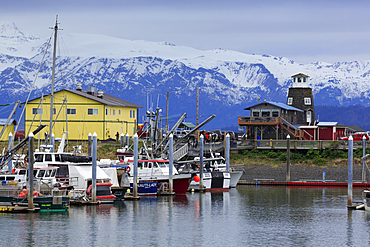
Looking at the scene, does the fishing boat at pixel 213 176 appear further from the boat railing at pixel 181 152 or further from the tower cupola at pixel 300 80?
the tower cupola at pixel 300 80

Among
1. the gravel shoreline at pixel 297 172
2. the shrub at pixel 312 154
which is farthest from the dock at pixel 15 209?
the shrub at pixel 312 154

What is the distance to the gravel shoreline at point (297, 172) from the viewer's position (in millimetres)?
71938

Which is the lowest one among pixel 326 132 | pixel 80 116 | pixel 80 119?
pixel 326 132

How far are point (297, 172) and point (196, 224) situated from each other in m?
34.2

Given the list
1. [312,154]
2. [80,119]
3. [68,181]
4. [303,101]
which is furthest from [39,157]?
[303,101]

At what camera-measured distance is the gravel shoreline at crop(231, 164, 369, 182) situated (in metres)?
71.9

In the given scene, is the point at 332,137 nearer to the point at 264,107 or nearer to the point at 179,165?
the point at 264,107

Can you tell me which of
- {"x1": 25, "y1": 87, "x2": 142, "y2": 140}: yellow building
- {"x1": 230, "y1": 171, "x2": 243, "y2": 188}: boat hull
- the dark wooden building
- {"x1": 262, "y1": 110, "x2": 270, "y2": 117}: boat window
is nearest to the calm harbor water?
{"x1": 230, "y1": 171, "x2": 243, "y2": 188}: boat hull

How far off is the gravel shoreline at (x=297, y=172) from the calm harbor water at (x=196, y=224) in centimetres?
1702

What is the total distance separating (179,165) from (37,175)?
2103 cm

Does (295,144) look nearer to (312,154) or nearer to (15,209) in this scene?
(312,154)

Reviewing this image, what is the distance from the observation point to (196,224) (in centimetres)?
4153

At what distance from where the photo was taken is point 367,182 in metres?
66.9

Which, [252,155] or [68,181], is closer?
[68,181]
